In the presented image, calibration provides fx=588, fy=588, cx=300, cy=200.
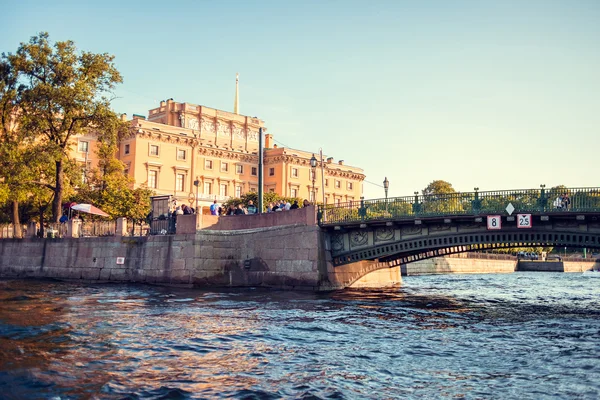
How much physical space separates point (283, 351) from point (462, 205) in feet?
49.3

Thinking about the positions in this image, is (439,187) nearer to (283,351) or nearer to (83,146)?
(83,146)

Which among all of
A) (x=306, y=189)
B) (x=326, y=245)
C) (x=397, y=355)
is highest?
(x=306, y=189)

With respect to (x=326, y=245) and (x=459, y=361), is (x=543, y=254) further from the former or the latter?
(x=459, y=361)

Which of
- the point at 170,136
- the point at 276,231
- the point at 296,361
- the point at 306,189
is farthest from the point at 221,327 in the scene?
the point at 306,189

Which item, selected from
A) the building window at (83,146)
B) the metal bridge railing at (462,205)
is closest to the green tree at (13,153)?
the metal bridge railing at (462,205)

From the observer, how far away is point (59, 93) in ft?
109

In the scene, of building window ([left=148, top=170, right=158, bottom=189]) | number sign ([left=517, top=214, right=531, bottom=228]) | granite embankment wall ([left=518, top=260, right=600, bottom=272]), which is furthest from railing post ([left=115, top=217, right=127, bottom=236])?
granite embankment wall ([left=518, top=260, right=600, bottom=272])

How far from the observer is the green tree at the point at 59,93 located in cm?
3378

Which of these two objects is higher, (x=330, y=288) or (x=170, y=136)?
(x=170, y=136)

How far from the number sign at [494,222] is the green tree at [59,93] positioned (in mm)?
22670

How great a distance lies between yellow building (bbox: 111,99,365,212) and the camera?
250 ft

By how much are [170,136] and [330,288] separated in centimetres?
5560

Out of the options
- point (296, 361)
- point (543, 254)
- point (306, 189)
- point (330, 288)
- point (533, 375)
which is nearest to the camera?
point (533, 375)

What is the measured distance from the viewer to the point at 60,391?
8727 millimetres
